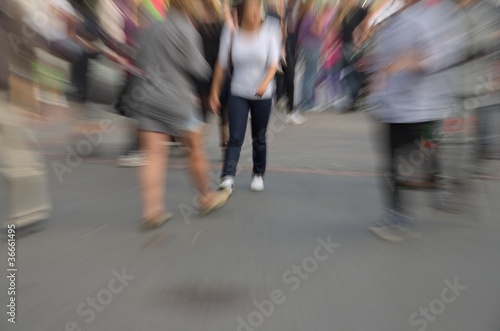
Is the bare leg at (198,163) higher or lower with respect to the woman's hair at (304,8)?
lower

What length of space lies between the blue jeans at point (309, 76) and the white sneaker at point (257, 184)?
6650 mm

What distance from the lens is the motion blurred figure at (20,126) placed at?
143 inches

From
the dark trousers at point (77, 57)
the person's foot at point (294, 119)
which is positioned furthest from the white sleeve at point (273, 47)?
the person's foot at point (294, 119)

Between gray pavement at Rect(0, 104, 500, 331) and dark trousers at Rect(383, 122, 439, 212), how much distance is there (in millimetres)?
366

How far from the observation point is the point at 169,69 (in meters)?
4.00

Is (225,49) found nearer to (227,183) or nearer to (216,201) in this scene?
(227,183)

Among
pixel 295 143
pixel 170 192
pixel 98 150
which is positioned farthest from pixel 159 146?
pixel 295 143

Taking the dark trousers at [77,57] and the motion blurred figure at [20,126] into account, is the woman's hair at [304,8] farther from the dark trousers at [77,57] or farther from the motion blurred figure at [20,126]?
the motion blurred figure at [20,126]

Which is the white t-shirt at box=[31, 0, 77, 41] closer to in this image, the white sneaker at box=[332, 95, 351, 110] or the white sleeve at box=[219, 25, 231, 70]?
the white sleeve at box=[219, 25, 231, 70]

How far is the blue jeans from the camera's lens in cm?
1163

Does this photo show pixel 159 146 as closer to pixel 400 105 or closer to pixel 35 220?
pixel 35 220

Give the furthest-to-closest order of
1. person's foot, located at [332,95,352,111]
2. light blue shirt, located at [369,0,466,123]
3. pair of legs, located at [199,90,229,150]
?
person's foot, located at [332,95,352,111], pair of legs, located at [199,90,229,150], light blue shirt, located at [369,0,466,123]

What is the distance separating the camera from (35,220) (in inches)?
158

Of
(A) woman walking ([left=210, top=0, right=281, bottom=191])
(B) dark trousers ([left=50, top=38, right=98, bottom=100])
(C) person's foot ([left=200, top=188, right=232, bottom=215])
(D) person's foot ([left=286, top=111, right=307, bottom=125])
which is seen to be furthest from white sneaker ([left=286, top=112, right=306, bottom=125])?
(C) person's foot ([left=200, top=188, right=232, bottom=215])
